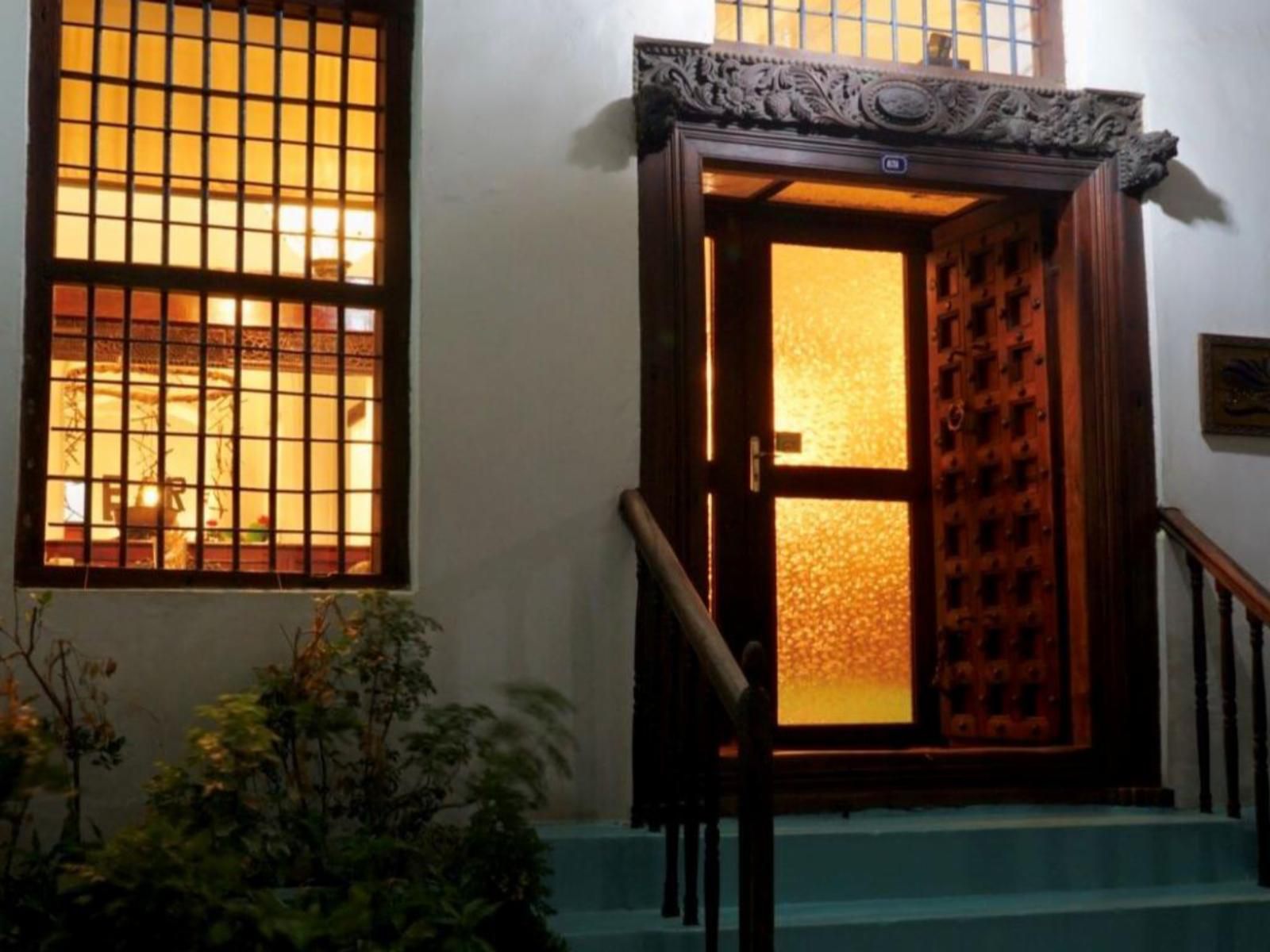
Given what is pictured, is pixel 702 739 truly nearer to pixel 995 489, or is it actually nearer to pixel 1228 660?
pixel 1228 660

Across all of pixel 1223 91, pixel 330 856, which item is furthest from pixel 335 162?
pixel 1223 91

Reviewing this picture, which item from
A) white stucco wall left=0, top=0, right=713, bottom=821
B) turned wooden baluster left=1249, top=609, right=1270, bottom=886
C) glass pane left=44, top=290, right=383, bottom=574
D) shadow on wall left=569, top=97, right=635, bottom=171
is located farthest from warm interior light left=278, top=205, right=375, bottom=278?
turned wooden baluster left=1249, top=609, right=1270, bottom=886

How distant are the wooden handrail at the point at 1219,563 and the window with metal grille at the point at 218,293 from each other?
2.95 metres

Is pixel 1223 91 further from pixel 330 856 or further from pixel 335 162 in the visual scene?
pixel 330 856

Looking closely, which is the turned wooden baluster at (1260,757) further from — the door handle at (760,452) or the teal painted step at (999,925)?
the door handle at (760,452)

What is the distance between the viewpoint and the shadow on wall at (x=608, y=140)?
21.8 feet

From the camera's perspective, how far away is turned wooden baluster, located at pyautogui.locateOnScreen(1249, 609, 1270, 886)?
634 centimetres

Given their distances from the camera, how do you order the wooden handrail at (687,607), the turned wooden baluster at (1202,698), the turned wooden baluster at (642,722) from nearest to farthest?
the wooden handrail at (687,607) < the turned wooden baluster at (642,722) < the turned wooden baluster at (1202,698)

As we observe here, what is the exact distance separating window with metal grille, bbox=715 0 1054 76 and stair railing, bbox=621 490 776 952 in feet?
6.82

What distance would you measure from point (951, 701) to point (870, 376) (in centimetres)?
150

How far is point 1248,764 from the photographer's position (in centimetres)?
714

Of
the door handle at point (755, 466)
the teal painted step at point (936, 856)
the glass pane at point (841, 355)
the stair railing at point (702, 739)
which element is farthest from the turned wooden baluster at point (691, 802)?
the glass pane at point (841, 355)

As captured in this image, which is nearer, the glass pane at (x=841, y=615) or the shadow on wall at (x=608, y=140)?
the shadow on wall at (x=608, y=140)

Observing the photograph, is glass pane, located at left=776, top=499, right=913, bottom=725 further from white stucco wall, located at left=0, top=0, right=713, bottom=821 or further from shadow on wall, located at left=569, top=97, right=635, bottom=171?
shadow on wall, located at left=569, top=97, right=635, bottom=171
